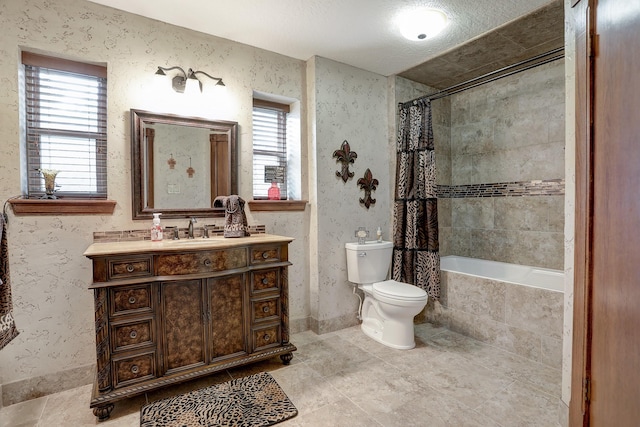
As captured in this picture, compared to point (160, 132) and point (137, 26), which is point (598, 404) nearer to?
point (160, 132)

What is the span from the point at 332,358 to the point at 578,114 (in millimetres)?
2116

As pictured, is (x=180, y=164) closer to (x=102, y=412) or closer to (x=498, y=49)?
(x=102, y=412)

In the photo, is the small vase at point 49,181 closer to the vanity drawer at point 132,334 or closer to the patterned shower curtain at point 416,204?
the vanity drawer at point 132,334

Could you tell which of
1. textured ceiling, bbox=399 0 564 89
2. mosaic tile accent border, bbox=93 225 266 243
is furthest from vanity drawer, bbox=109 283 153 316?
textured ceiling, bbox=399 0 564 89

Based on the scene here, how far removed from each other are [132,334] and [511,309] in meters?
2.65

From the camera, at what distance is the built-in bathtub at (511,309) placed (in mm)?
2262

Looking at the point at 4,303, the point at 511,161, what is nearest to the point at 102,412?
the point at 4,303

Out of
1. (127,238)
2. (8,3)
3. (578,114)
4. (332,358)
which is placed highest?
(8,3)

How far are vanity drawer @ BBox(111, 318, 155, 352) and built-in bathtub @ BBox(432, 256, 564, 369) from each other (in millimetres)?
2429

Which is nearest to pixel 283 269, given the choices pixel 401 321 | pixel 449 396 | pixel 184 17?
pixel 401 321

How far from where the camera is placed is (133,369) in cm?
180

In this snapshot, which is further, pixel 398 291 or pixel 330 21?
pixel 398 291

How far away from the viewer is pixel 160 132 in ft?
7.50

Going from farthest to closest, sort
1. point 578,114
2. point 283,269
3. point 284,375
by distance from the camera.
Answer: point 283,269 < point 284,375 < point 578,114
